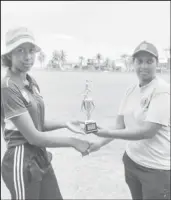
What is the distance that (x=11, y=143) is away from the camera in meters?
1.82

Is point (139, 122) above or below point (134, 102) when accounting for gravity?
below

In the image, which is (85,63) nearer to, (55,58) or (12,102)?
(55,58)

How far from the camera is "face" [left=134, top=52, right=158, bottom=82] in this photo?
197 cm

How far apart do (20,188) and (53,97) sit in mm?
6988

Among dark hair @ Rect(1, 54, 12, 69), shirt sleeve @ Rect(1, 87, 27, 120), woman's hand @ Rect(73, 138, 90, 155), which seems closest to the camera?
shirt sleeve @ Rect(1, 87, 27, 120)

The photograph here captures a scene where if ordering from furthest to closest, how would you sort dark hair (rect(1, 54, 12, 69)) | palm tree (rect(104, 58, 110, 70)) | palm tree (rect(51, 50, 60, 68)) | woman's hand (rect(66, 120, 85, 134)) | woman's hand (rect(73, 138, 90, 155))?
palm tree (rect(104, 58, 110, 70)) < palm tree (rect(51, 50, 60, 68)) < woman's hand (rect(66, 120, 85, 134)) < woman's hand (rect(73, 138, 90, 155)) < dark hair (rect(1, 54, 12, 69))

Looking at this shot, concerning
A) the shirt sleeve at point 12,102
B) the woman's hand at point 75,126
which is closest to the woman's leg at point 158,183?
the woman's hand at point 75,126

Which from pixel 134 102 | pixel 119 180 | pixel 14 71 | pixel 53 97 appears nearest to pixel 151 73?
pixel 134 102

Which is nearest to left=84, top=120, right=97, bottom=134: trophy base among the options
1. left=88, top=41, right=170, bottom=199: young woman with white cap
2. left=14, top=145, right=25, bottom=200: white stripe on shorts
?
left=88, top=41, right=170, bottom=199: young woman with white cap

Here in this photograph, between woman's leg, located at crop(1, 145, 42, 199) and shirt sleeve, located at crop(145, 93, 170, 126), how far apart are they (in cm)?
75

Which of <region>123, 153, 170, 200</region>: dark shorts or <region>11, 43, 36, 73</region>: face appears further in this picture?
<region>123, 153, 170, 200</region>: dark shorts

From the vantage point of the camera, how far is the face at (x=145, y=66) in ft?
6.47

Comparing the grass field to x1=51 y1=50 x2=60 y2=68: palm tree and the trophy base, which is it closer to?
x1=51 y1=50 x2=60 y2=68: palm tree

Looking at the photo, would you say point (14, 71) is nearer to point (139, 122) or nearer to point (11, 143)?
point (11, 143)
